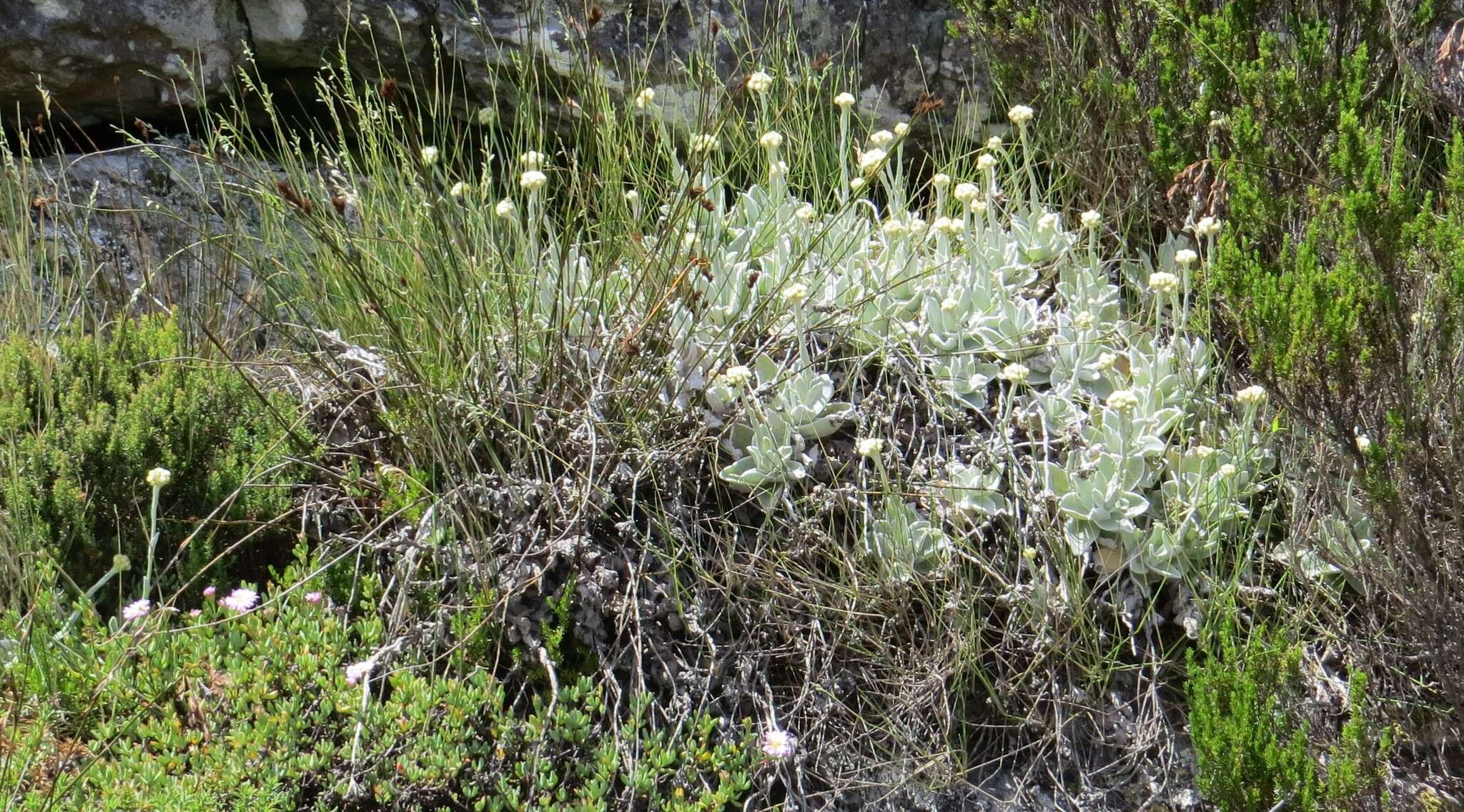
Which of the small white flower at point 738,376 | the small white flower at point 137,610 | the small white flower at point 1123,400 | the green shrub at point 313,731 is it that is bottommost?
the green shrub at point 313,731

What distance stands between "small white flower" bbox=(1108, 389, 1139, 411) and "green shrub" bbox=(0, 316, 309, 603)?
65.6 inches

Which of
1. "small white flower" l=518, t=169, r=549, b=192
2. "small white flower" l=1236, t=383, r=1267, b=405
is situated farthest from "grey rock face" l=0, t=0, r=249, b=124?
"small white flower" l=1236, t=383, r=1267, b=405

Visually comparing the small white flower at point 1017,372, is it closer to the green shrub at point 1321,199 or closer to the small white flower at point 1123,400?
the small white flower at point 1123,400

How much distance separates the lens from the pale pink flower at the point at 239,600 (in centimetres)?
222

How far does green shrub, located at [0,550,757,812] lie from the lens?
197 centimetres

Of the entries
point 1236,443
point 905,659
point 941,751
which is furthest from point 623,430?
point 1236,443

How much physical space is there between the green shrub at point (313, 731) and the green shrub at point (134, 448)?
0.97 ft

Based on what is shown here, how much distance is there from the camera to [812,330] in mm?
2783

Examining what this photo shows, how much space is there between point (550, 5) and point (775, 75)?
0.83m

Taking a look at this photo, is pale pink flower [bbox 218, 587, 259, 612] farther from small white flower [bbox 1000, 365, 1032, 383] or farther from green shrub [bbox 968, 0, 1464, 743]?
green shrub [bbox 968, 0, 1464, 743]

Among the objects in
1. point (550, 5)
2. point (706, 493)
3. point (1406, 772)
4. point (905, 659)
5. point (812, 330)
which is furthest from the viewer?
point (550, 5)

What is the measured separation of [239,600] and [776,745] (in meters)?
1.04

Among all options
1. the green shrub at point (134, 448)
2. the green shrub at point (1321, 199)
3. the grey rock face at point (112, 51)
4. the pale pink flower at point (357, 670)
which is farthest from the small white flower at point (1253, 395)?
the grey rock face at point (112, 51)

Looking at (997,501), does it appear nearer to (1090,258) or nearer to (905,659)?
(905,659)
